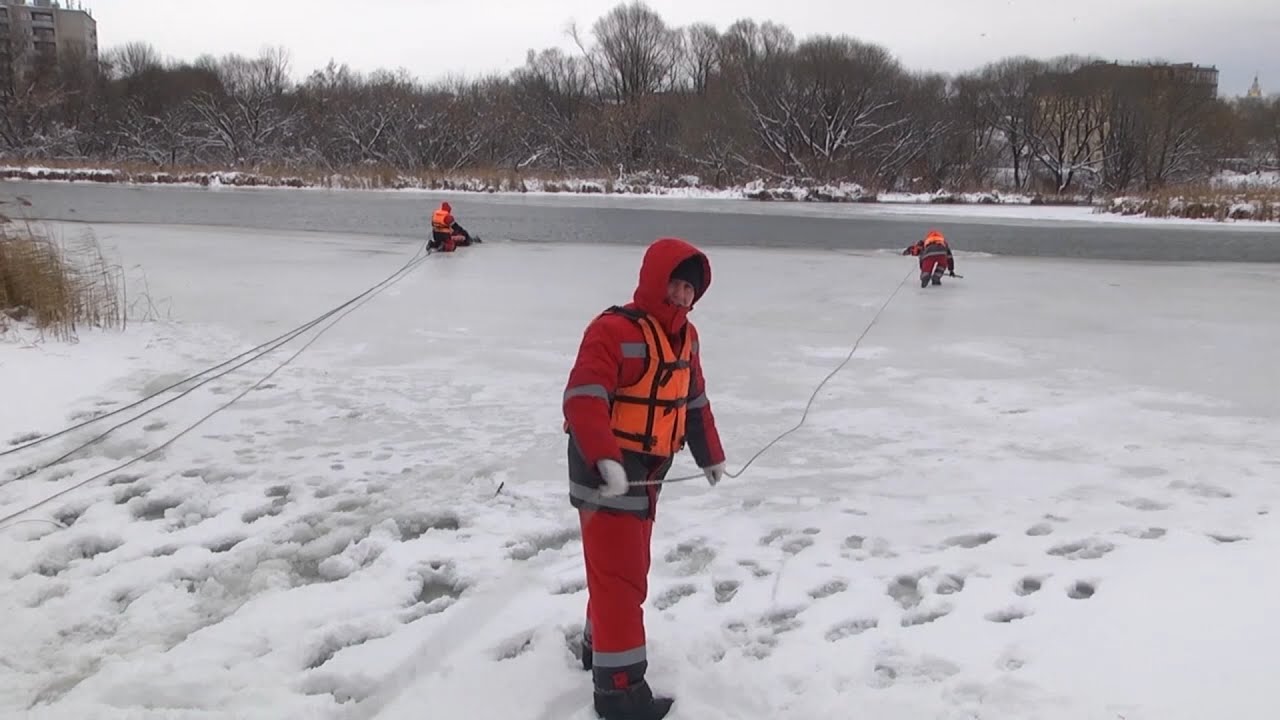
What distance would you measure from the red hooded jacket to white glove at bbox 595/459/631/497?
0.02 meters

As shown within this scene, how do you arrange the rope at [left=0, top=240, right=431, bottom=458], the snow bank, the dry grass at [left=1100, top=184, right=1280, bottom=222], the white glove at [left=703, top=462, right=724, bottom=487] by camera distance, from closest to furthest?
the white glove at [left=703, top=462, right=724, bottom=487], the rope at [left=0, top=240, right=431, bottom=458], the dry grass at [left=1100, top=184, right=1280, bottom=222], the snow bank

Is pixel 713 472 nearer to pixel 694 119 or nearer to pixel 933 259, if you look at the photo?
pixel 933 259

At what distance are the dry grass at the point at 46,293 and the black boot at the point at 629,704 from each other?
573 cm

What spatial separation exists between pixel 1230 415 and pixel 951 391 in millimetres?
1535

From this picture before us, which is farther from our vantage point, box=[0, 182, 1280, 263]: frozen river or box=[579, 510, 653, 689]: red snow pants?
box=[0, 182, 1280, 263]: frozen river

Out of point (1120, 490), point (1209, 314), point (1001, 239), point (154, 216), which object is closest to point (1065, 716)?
point (1120, 490)

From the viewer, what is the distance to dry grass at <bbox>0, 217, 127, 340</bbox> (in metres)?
6.64

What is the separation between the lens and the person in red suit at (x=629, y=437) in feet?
7.80

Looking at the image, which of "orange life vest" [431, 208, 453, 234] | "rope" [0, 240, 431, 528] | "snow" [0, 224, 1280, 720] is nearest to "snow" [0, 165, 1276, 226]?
"orange life vest" [431, 208, 453, 234]

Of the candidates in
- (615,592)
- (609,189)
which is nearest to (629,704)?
(615,592)

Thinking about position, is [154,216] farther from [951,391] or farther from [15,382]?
[951,391]

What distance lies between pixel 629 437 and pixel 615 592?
406 millimetres

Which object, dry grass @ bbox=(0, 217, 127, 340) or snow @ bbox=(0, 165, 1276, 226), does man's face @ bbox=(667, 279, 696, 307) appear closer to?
dry grass @ bbox=(0, 217, 127, 340)

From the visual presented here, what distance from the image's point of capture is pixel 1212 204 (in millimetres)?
22547
